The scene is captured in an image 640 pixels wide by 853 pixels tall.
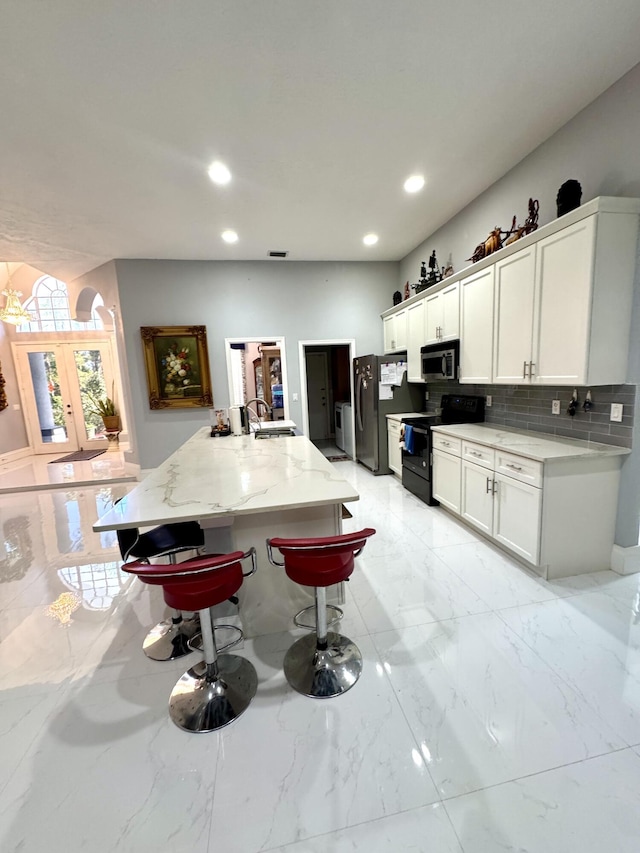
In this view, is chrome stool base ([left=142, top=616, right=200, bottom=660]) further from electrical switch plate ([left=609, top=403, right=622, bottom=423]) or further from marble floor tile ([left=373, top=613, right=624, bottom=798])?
electrical switch plate ([left=609, top=403, right=622, bottom=423])

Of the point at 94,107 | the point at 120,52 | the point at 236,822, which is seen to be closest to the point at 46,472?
the point at 94,107

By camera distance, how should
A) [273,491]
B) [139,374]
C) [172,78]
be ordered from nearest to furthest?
[273,491], [172,78], [139,374]

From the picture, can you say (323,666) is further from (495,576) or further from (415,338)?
(415,338)

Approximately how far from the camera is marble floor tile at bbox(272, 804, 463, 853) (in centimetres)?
109

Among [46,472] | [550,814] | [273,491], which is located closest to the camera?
[550,814]

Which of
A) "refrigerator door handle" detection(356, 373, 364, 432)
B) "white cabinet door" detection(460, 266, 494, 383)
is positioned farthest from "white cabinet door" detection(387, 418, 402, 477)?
"white cabinet door" detection(460, 266, 494, 383)

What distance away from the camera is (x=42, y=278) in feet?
23.2

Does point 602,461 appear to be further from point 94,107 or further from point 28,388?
point 28,388

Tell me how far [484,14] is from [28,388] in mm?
8746

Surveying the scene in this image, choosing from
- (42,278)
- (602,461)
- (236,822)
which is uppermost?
(42,278)

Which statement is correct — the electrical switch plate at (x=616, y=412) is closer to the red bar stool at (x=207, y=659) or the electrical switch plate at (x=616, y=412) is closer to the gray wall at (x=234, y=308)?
the red bar stool at (x=207, y=659)

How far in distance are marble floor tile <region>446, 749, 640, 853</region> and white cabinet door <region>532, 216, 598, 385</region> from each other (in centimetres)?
197

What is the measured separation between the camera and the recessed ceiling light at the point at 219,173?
288cm

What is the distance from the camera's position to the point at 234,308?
5.21 m
